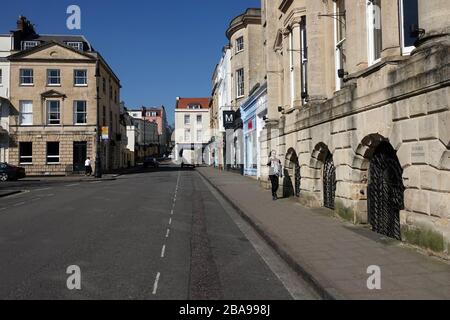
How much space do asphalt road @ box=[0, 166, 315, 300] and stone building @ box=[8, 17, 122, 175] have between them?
101 feet

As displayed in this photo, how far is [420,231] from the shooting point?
721cm

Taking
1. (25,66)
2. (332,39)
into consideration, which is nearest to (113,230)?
(332,39)

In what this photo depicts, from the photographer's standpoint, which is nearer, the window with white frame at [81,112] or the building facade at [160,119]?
the window with white frame at [81,112]

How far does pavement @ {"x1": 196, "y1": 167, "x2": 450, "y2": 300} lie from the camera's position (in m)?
5.23

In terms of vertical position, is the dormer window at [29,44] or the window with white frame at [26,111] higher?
the dormer window at [29,44]

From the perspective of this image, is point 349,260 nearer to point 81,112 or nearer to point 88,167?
point 88,167

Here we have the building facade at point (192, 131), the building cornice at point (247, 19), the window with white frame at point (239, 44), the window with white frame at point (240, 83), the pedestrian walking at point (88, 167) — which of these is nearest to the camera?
the pedestrian walking at point (88, 167)

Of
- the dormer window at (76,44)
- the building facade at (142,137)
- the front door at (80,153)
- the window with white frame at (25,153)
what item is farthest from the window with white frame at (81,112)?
the building facade at (142,137)

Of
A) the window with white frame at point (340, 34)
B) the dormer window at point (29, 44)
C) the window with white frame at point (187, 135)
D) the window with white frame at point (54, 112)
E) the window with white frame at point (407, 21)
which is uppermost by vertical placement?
the dormer window at point (29, 44)

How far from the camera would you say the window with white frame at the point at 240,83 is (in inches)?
1661

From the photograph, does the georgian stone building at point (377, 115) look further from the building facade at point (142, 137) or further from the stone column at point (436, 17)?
the building facade at point (142, 137)

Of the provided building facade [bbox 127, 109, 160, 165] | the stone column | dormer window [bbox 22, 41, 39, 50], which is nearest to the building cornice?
dormer window [bbox 22, 41, 39, 50]

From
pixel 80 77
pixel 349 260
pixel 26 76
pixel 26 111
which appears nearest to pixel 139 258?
pixel 349 260

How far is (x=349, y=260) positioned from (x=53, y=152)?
134 ft
